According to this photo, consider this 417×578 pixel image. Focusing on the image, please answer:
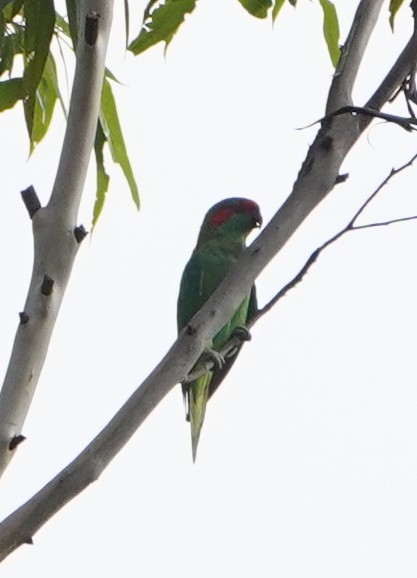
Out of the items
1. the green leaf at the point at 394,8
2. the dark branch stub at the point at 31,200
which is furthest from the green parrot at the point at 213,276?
the dark branch stub at the point at 31,200

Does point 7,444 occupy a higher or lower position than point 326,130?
lower

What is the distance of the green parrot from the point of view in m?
3.85

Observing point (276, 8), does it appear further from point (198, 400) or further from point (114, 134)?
point (198, 400)

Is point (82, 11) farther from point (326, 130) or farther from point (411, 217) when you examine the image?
point (411, 217)

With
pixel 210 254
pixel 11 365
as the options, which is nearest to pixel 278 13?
A: pixel 11 365

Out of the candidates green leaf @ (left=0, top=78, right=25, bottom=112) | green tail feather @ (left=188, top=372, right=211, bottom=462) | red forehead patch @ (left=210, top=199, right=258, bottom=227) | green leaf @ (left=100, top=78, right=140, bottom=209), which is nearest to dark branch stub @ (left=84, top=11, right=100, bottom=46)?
green leaf @ (left=0, top=78, right=25, bottom=112)

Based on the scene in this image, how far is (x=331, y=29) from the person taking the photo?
2.59 meters

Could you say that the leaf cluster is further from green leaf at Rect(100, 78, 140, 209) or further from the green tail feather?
the green tail feather

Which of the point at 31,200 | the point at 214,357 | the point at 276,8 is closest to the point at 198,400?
the point at 214,357

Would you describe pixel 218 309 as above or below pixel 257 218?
below

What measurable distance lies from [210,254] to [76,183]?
8.05 feet

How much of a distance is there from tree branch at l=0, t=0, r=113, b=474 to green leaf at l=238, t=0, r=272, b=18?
69 cm

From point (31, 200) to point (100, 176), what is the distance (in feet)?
2.28

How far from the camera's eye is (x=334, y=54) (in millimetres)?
2564
